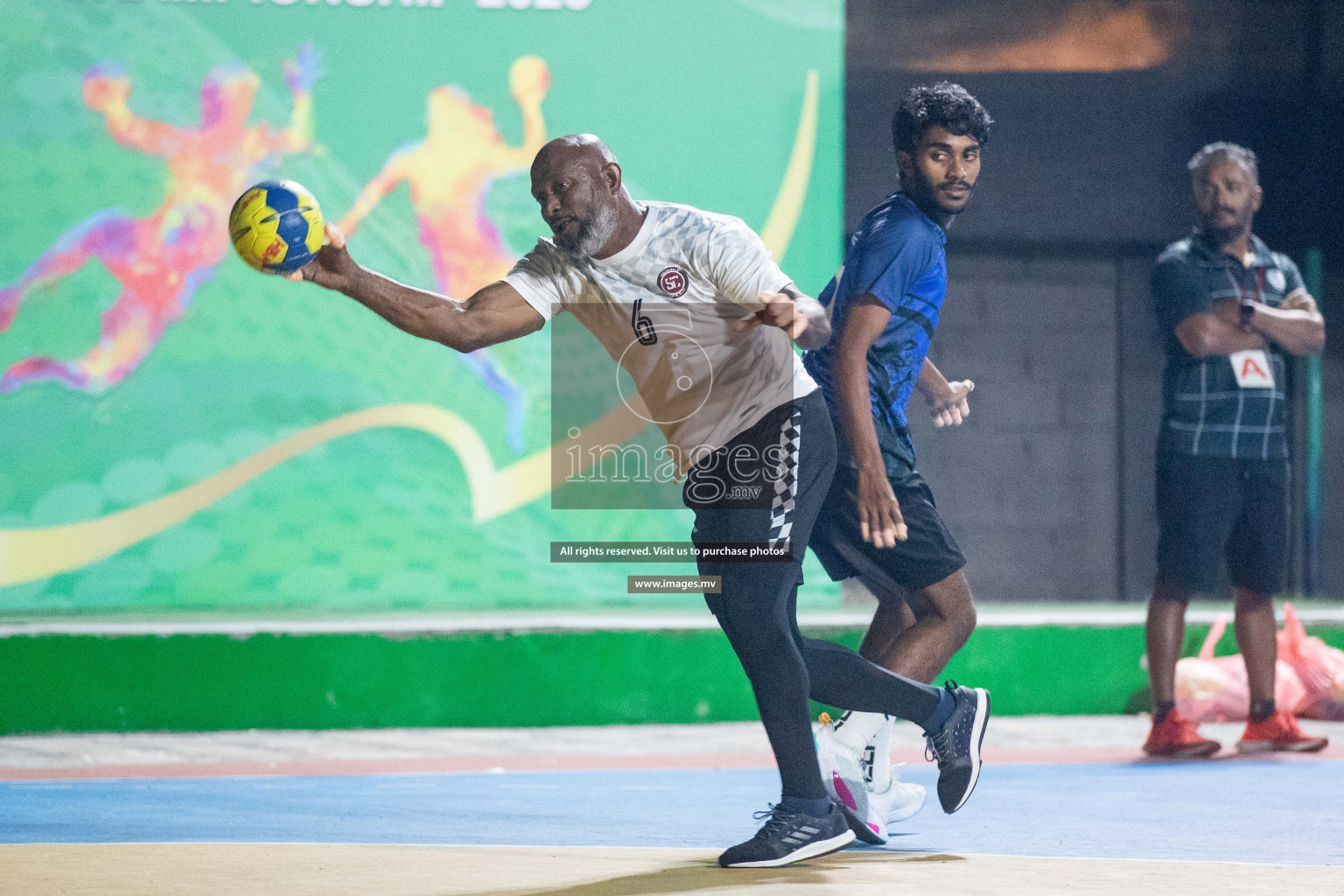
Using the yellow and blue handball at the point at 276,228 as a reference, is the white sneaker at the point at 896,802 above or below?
below

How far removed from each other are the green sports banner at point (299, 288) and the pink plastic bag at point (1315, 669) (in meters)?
2.90

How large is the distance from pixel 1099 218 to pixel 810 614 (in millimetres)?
3341

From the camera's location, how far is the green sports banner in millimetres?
7984

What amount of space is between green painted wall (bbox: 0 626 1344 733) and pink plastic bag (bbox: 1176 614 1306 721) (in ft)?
1.57

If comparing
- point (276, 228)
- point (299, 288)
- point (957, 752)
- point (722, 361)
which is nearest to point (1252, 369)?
point (957, 752)

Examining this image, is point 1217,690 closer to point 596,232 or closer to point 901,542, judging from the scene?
point 901,542

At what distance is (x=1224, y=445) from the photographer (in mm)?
5871

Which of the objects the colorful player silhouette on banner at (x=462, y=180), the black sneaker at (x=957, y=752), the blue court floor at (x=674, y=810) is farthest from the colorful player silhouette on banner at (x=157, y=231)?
the black sneaker at (x=957, y=752)

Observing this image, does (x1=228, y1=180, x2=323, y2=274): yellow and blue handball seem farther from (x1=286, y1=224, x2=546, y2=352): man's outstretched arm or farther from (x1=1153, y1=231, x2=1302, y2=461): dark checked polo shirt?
(x1=1153, y1=231, x2=1302, y2=461): dark checked polo shirt

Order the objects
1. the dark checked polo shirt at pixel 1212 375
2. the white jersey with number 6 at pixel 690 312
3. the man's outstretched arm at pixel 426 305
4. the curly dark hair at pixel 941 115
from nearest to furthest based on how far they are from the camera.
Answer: the man's outstretched arm at pixel 426 305 → the white jersey with number 6 at pixel 690 312 → the curly dark hair at pixel 941 115 → the dark checked polo shirt at pixel 1212 375

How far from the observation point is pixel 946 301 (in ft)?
31.1

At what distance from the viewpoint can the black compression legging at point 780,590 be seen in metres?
3.74

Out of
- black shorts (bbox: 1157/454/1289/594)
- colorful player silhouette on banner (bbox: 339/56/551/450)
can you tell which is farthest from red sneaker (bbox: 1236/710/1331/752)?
colorful player silhouette on banner (bbox: 339/56/551/450)

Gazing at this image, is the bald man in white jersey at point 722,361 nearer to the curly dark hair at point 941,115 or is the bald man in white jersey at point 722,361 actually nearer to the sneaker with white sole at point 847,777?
the sneaker with white sole at point 847,777
